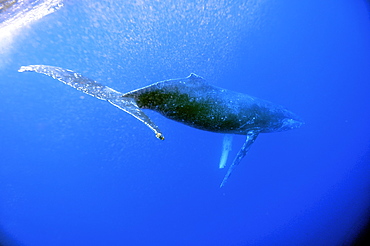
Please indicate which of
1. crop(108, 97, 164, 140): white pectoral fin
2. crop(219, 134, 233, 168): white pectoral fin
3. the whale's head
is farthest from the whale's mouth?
crop(108, 97, 164, 140): white pectoral fin

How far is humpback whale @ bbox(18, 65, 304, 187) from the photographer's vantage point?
3121 mm

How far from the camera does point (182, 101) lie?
330 centimetres

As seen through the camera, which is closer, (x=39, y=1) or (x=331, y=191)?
(x=39, y=1)

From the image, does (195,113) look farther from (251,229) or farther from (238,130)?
(251,229)

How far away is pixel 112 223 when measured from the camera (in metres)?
18.6

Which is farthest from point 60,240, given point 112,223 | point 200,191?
point 200,191

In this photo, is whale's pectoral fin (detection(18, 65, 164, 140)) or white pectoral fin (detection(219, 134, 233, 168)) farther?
white pectoral fin (detection(219, 134, 233, 168))

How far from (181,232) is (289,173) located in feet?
29.6

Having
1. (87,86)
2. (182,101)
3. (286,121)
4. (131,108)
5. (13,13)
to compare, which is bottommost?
(131,108)

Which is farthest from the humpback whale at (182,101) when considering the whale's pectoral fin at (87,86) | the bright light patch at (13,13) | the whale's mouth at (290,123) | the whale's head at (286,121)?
the bright light patch at (13,13)

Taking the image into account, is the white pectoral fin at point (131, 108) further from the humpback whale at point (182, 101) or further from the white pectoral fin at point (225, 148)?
the white pectoral fin at point (225, 148)

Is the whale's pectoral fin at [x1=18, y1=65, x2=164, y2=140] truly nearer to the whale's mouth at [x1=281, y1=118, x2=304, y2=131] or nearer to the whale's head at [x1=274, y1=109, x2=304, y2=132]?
the whale's head at [x1=274, y1=109, x2=304, y2=132]

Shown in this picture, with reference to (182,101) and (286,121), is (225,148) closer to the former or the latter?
(286,121)

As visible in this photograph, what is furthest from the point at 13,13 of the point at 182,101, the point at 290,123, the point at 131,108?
the point at 290,123
